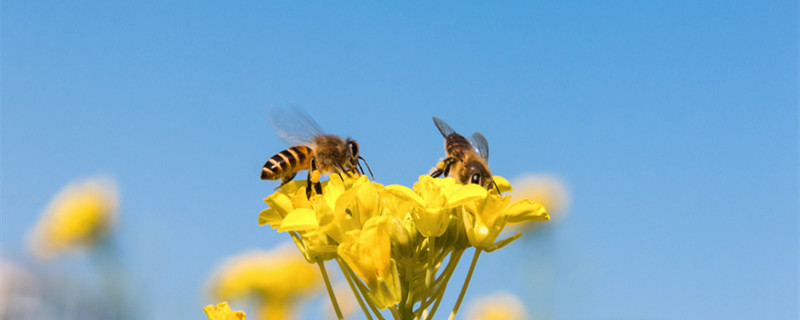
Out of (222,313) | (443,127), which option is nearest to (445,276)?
(222,313)

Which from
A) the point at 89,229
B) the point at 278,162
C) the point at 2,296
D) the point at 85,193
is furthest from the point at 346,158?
the point at 2,296

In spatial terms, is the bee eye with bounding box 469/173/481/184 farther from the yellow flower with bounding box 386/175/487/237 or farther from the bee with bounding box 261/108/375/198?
the yellow flower with bounding box 386/175/487/237

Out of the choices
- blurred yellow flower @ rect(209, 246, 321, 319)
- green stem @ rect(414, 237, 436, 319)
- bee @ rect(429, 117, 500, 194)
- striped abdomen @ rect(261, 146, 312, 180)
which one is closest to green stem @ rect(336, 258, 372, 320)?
green stem @ rect(414, 237, 436, 319)

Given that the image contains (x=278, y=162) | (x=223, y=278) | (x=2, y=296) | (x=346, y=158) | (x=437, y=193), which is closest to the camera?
(x=437, y=193)

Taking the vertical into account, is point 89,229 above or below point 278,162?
above

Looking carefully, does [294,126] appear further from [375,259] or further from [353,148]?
[375,259]

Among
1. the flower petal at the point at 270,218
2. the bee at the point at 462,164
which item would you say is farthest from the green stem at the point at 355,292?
the bee at the point at 462,164

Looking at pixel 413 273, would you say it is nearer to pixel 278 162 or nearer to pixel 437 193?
pixel 437 193
